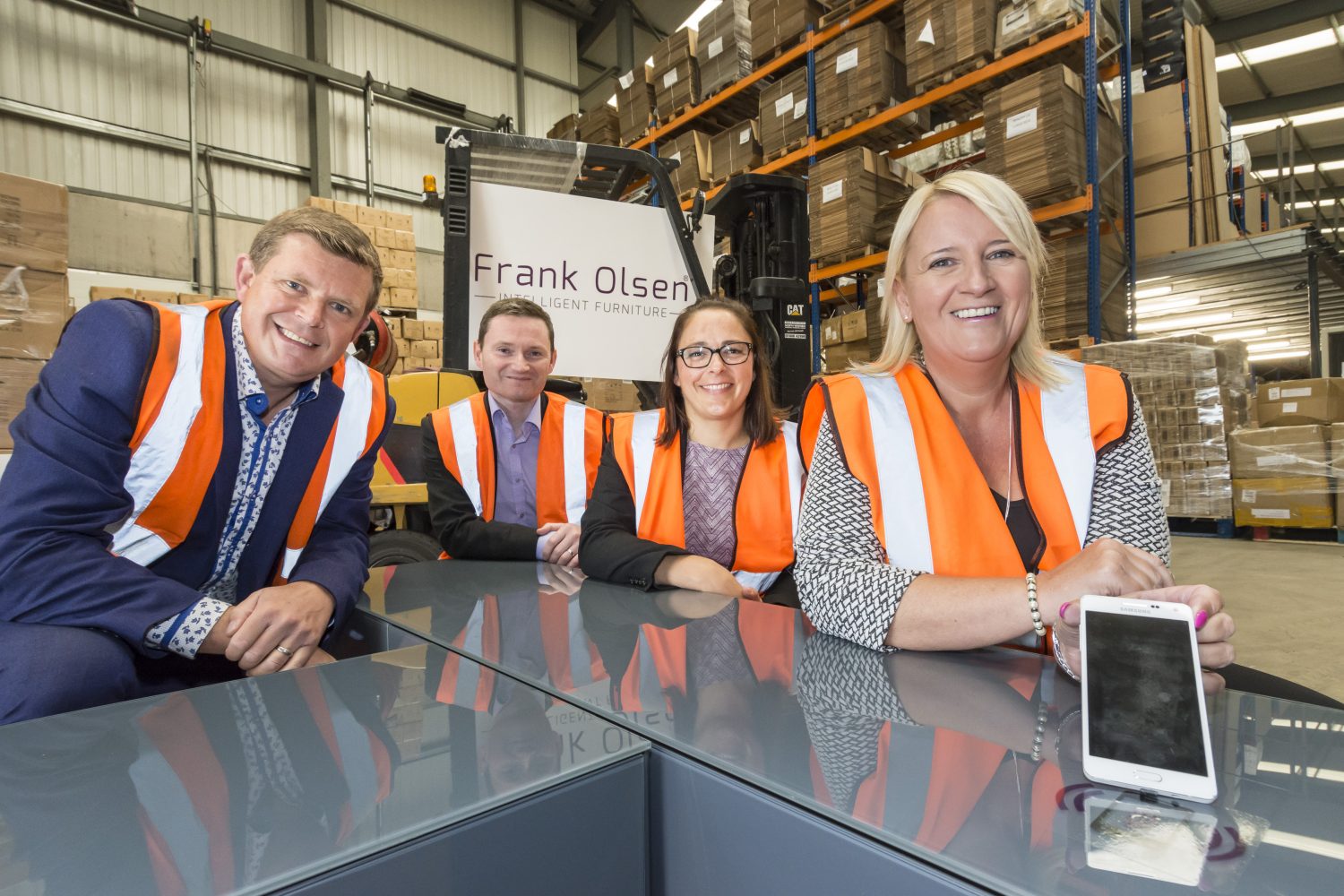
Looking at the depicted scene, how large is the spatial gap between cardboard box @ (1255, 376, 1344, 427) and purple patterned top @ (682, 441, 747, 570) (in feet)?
22.7

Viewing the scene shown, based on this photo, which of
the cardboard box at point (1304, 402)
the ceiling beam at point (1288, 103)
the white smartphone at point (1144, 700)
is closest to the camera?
the white smartphone at point (1144, 700)

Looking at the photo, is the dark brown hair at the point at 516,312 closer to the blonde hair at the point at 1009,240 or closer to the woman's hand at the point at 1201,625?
the blonde hair at the point at 1009,240

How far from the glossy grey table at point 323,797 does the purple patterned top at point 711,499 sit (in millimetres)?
1181

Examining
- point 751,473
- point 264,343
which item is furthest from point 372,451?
point 751,473

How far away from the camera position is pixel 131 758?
2.77ft

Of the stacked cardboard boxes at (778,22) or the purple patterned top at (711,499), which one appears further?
the stacked cardboard boxes at (778,22)

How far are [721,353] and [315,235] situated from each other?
111 cm

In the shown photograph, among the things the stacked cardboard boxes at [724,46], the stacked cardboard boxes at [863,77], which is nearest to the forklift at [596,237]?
the stacked cardboard boxes at [863,77]

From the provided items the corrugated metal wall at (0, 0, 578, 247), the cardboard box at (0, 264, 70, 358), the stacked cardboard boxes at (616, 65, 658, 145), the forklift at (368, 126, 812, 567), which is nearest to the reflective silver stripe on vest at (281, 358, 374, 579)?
the forklift at (368, 126, 812, 567)

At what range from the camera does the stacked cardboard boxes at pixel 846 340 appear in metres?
7.26

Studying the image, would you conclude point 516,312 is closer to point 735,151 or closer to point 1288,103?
point 735,151

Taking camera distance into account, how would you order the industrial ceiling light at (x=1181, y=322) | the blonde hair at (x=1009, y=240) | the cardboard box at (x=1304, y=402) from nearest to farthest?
the blonde hair at (x=1009, y=240) < the cardboard box at (x=1304, y=402) < the industrial ceiling light at (x=1181, y=322)

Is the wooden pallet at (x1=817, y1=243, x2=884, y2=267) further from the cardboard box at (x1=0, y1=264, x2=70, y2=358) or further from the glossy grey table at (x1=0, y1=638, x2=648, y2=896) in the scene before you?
the glossy grey table at (x1=0, y1=638, x2=648, y2=896)

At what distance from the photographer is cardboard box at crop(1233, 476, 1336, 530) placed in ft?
20.8
